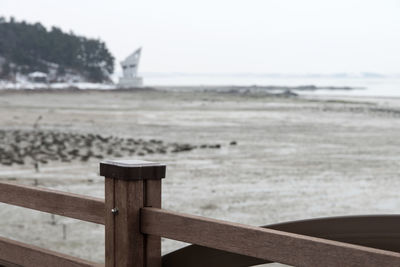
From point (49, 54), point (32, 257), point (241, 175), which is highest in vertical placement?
point (49, 54)

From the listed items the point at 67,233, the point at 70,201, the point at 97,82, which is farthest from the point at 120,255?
the point at 97,82

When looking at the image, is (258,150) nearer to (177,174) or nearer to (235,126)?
(177,174)

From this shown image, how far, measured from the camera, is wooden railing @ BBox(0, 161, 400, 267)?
5.69 ft

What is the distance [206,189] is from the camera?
36.5 ft

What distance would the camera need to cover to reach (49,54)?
296ft

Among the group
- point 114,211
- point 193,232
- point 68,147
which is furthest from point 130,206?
point 68,147

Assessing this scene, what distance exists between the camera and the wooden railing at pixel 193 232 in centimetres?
173

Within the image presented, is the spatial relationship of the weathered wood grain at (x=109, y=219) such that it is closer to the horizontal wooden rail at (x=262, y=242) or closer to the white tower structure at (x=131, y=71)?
the horizontal wooden rail at (x=262, y=242)

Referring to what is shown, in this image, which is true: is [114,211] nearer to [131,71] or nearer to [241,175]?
[241,175]

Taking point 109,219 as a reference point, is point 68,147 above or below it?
below

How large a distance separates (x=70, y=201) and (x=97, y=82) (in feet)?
303

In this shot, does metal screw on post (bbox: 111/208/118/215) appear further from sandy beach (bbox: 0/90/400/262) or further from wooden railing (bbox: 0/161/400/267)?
sandy beach (bbox: 0/90/400/262)

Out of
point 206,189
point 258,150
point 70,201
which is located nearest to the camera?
point 70,201

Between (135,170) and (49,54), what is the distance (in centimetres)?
9111
